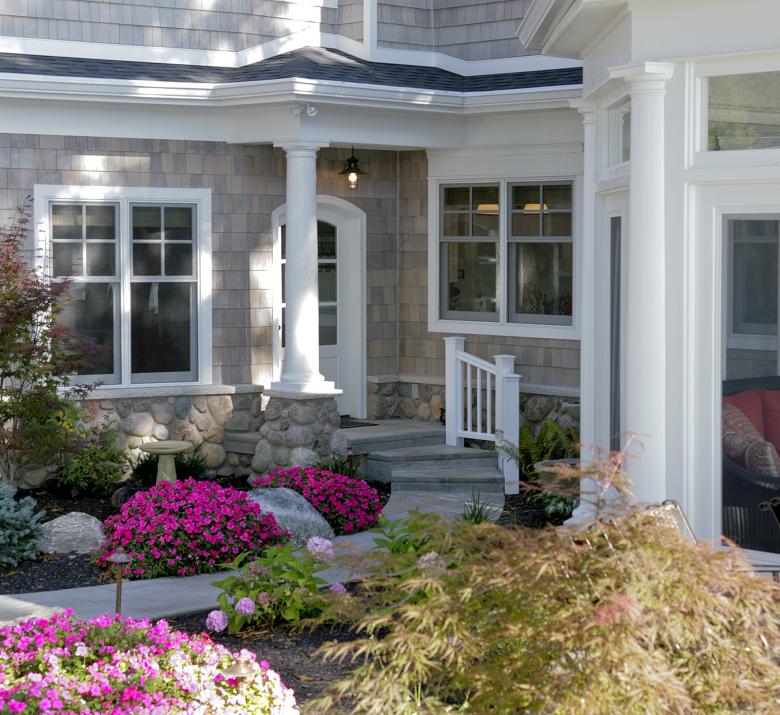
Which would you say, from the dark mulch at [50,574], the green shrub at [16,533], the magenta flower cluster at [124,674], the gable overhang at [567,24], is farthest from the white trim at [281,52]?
the magenta flower cluster at [124,674]

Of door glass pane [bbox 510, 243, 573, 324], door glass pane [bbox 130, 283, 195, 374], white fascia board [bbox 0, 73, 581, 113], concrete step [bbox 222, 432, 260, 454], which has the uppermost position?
white fascia board [bbox 0, 73, 581, 113]

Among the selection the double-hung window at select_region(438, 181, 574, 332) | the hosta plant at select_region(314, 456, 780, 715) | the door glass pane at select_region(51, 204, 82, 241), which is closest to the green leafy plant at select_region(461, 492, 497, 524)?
the double-hung window at select_region(438, 181, 574, 332)

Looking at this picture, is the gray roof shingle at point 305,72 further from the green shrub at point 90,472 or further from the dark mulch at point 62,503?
the dark mulch at point 62,503

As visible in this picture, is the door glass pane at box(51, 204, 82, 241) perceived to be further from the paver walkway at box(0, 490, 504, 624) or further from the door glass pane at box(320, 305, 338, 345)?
the paver walkway at box(0, 490, 504, 624)

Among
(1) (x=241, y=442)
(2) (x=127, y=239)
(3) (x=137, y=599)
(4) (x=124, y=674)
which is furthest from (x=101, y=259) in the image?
(4) (x=124, y=674)

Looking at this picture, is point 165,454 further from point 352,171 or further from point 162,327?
point 352,171

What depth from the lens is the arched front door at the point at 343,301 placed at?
1211 cm

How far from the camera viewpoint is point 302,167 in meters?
10.6

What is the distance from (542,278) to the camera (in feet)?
37.6

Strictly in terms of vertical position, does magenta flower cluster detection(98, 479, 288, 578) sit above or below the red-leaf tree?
below

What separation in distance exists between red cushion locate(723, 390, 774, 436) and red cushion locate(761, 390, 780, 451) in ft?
0.07

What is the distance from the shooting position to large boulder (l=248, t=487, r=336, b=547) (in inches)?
332

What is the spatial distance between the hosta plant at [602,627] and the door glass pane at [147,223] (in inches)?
298

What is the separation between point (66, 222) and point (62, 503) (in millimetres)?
2451
